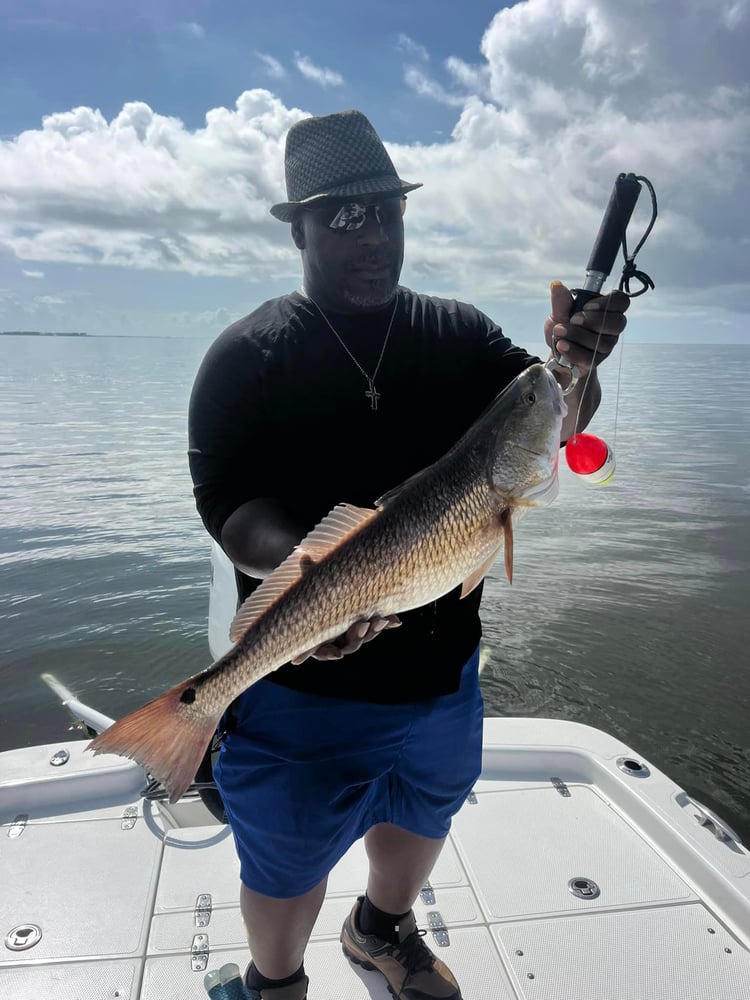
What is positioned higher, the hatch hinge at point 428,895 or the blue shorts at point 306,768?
the blue shorts at point 306,768

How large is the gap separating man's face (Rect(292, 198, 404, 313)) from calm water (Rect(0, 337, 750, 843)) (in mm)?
6497

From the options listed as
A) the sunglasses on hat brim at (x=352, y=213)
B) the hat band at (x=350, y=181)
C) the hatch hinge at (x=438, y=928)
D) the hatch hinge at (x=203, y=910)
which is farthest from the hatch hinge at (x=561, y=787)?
the hat band at (x=350, y=181)

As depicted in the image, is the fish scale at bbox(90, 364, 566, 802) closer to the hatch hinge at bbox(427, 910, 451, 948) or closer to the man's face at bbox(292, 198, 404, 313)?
the man's face at bbox(292, 198, 404, 313)

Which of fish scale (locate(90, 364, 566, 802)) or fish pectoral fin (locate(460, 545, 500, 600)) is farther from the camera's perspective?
fish pectoral fin (locate(460, 545, 500, 600))

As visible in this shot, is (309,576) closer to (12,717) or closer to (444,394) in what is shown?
(444,394)

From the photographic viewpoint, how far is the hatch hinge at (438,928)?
3.27 meters

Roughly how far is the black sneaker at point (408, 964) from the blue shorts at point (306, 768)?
0.72 m

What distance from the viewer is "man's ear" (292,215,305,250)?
2.81m

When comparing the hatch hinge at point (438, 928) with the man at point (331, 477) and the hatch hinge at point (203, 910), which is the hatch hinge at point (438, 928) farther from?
the hatch hinge at point (203, 910)

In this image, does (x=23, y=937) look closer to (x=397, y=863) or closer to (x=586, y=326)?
(x=397, y=863)

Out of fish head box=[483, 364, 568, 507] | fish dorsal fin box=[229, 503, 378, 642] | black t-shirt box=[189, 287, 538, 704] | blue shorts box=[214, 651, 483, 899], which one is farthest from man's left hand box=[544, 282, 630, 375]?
blue shorts box=[214, 651, 483, 899]

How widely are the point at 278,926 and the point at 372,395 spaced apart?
7.13ft

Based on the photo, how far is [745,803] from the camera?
6.66 m

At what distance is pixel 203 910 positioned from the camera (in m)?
3.41
